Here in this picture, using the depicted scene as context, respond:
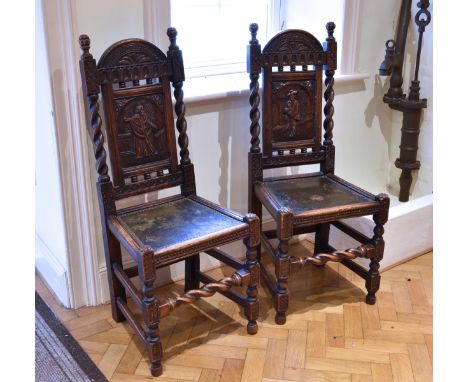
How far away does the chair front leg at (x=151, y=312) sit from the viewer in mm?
1791

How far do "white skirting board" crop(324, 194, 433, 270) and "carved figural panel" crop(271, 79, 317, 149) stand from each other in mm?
509

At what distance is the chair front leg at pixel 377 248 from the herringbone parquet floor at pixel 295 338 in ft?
0.27

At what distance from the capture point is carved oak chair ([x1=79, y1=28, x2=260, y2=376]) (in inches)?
74.7

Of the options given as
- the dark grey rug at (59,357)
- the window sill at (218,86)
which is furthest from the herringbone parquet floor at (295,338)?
the window sill at (218,86)

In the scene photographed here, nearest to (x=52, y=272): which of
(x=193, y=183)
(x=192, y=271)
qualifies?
(x=192, y=271)

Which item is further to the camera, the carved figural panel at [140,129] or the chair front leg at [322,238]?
the chair front leg at [322,238]

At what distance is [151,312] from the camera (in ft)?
6.11

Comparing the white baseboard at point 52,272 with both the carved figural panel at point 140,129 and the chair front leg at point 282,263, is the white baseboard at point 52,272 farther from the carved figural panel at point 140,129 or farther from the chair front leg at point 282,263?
the chair front leg at point 282,263

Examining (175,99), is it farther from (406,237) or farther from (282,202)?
(406,237)

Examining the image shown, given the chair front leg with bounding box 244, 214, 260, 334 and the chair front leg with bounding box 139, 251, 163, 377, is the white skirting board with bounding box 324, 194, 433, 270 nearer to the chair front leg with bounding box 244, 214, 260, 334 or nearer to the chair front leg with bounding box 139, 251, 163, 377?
the chair front leg with bounding box 244, 214, 260, 334

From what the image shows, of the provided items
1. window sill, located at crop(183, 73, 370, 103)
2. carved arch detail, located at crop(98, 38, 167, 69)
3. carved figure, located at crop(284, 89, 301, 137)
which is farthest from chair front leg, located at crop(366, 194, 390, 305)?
carved arch detail, located at crop(98, 38, 167, 69)

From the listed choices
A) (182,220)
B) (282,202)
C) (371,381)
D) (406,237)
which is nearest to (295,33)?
(282,202)

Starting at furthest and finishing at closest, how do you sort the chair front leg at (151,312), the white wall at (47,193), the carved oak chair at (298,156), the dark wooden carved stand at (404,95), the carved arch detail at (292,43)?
the dark wooden carved stand at (404,95)
the carved arch detail at (292,43)
the carved oak chair at (298,156)
the white wall at (47,193)
the chair front leg at (151,312)

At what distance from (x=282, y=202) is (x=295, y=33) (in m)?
0.76
